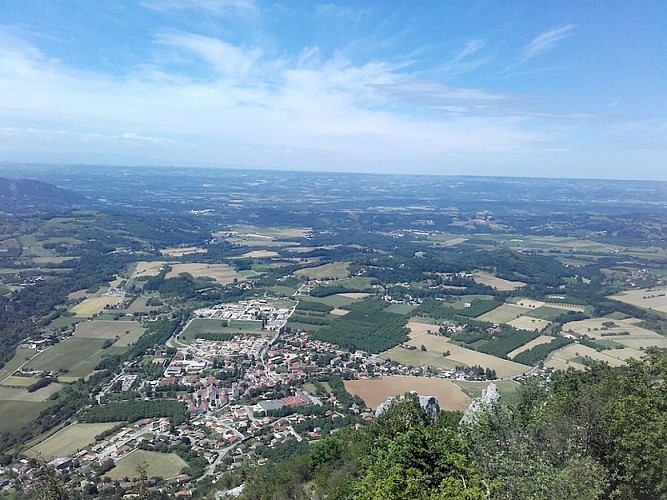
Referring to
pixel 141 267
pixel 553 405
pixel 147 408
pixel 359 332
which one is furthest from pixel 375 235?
pixel 553 405

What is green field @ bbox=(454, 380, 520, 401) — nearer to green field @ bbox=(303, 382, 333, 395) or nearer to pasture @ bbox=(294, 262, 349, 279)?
green field @ bbox=(303, 382, 333, 395)

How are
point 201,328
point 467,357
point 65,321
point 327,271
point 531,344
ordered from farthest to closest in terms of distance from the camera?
point 327,271 < point 65,321 < point 201,328 < point 531,344 < point 467,357

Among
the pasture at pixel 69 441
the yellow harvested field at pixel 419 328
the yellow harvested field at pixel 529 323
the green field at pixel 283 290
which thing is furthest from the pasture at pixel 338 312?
the pasture at pixel 69 441

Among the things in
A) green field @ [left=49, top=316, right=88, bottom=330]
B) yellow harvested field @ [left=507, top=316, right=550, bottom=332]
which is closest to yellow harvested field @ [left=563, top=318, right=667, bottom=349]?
yellow harvested field @ [left=507, top=316, right=550, bottom=332]

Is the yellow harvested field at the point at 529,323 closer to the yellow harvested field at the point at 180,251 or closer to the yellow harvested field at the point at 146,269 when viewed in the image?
the yellow harvested field at the point at 146,269

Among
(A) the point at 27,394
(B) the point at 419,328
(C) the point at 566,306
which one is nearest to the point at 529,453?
(A) the point at 27,394

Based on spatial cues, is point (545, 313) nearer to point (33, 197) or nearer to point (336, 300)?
point (336, 300)
